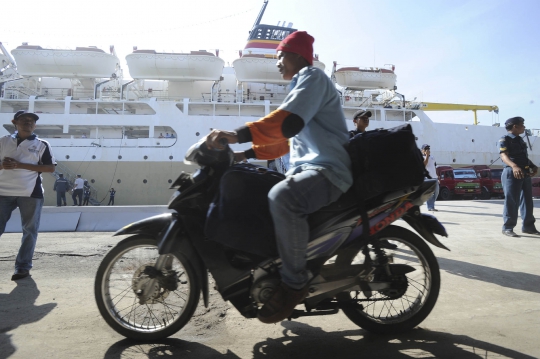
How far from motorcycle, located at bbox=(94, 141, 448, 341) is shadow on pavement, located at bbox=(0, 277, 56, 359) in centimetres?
51

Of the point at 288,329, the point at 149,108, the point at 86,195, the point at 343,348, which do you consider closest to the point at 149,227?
the point at 288,329

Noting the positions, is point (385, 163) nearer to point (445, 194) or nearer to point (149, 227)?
point (149, 227)

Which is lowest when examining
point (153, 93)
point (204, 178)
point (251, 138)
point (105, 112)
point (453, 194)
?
point (453, 194)

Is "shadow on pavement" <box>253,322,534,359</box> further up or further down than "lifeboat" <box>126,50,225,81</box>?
further down

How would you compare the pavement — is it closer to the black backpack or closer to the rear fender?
the rear fender

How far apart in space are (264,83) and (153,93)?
6.13 m

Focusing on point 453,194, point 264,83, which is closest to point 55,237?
point 264,83

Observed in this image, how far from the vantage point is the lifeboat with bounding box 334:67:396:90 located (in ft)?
63.2

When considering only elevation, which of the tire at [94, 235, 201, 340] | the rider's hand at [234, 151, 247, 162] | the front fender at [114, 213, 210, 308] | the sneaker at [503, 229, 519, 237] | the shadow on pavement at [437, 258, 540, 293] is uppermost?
the rider's hand at [234, 151, 247, 162]

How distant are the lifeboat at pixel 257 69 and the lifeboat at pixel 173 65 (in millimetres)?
1112

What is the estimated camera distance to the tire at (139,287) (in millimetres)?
1746

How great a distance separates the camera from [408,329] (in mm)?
1865

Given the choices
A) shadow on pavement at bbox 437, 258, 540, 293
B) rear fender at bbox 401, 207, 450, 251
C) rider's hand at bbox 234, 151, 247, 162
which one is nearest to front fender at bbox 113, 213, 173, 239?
rider's hand at bbox 234, 151, 247, 162

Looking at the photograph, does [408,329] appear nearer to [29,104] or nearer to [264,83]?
[264,83]
